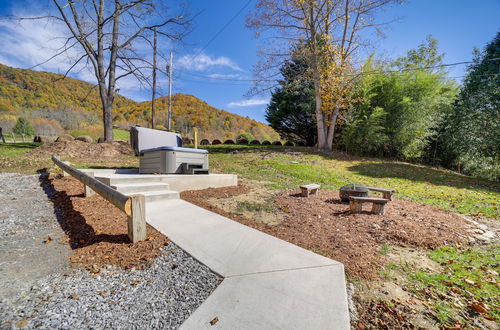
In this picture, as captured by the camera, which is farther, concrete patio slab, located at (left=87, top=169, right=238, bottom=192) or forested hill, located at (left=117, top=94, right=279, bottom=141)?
forested hill, located at (left=117, top=94, right=279, bottom=141)

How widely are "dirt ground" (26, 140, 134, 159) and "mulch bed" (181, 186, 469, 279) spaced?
6.01 meters

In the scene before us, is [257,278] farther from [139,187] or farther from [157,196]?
[139,187]

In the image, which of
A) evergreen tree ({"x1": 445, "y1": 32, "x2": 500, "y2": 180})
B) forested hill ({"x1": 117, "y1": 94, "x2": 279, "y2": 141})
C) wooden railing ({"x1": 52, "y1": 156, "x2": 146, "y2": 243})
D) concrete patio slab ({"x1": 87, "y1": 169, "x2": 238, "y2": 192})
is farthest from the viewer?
forested hill ({"x1": 117, "y1": 94, "x2": 279, "y2": 141})

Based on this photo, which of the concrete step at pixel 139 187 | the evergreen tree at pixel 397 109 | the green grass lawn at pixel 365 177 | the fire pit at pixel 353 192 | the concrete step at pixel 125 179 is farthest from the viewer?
the evergreen tree at pixel 397 109

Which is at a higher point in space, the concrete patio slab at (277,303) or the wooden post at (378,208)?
the wooden post at (378,208)

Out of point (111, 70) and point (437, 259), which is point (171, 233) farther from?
point (111, 70)

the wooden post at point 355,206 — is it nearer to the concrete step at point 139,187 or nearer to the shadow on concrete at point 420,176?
the concrete step at point 139,187

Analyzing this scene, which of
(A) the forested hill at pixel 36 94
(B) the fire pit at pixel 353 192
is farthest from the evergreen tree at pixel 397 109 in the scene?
(A) the forested hill at pixel 36 94

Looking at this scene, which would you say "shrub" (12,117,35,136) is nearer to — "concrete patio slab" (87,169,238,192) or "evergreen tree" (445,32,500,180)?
"concrete patio slab" (87,169,238,192)

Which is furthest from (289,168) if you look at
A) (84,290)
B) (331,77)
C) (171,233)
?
(84,290)

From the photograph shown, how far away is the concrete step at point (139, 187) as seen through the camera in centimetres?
368

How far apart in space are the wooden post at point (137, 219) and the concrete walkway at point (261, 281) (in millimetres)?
303

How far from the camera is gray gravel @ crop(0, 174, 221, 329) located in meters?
1.26

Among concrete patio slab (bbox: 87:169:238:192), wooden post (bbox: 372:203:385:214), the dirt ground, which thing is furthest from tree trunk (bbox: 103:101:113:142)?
wooden post (bbox: 372:203:385:214)
